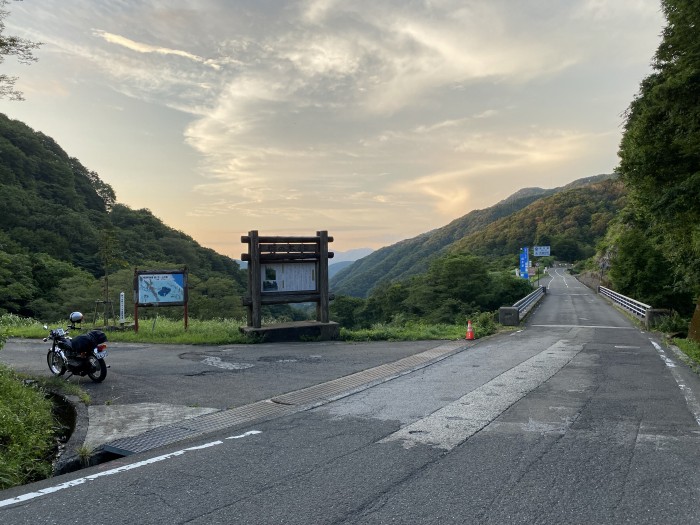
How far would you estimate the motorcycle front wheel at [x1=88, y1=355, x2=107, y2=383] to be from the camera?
28.3ft

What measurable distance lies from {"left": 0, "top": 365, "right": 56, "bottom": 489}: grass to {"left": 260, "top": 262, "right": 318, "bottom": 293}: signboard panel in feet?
26.9

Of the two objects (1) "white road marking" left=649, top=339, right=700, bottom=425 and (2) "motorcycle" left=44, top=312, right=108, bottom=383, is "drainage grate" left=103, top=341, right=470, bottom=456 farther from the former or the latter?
(1) "white road marking" left=649, top=339, right=700, bottom=425

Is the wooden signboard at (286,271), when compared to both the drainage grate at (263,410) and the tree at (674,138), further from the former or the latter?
the tree at (674,138)

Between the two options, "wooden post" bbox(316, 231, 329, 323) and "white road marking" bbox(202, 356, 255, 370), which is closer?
"white road marking" bbox(202, 356, 255, 370)

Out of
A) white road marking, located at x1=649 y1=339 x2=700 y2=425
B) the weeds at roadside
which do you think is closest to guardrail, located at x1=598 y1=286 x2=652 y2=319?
white road marking, located at x1=649 y1=339 x2=700 y2=425

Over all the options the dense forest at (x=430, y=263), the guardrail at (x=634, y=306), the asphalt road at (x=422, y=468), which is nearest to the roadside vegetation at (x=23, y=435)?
the asphalt road at (x=422, y=468)

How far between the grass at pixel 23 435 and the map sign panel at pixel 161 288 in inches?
339

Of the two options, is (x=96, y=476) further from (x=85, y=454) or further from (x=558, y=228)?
(x=558, y=228)

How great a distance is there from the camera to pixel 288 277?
49.3 feet

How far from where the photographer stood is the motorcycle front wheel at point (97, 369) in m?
8.62

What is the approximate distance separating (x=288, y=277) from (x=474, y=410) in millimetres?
9467

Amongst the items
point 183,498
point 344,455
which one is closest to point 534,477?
point 344,455

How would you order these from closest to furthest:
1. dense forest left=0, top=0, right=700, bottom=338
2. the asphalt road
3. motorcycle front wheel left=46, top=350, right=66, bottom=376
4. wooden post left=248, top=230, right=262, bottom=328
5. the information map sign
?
the asphalt road → motorcycle front wheel left=46, top=350, right=66, bottom=376 → dense forest left=0, top=0, right=700, bottom=338 → wooden post left=248, top=230, right=262, bottom=328 → the information map sign

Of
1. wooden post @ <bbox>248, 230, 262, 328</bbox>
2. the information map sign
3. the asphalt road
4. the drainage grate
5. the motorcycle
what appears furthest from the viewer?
the information map sign
